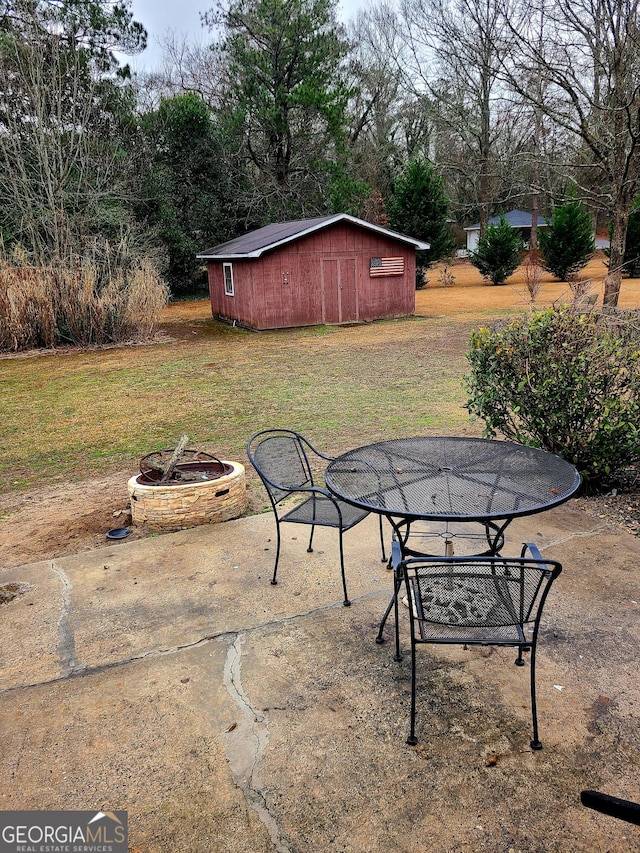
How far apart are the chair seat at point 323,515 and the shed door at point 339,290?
13316 mm

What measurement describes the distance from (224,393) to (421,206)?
58.2 feet

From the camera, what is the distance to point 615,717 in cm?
218

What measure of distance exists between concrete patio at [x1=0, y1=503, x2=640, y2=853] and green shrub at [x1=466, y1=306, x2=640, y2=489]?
0.90 metres

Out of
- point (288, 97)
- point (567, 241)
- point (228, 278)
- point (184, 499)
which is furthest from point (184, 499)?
point (567, 241)

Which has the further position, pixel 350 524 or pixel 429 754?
pixel 350 524

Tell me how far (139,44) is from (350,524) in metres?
21.9

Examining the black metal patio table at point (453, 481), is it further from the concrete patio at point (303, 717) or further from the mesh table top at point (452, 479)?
the concrete patio at point (303, 717)

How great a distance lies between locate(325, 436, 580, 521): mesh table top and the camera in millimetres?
2533

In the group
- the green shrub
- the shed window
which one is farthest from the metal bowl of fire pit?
the shed window

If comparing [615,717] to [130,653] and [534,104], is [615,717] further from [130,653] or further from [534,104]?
[534,104]

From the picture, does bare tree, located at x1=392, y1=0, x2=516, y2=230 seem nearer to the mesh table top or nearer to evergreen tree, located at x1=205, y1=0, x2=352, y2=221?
evergreen tree, located at x1=205, y1=0, x2=352, y2=221

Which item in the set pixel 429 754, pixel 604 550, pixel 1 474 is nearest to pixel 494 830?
pixel 429 754

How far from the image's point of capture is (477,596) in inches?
89.7

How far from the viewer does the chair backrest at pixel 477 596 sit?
211 centimetres
